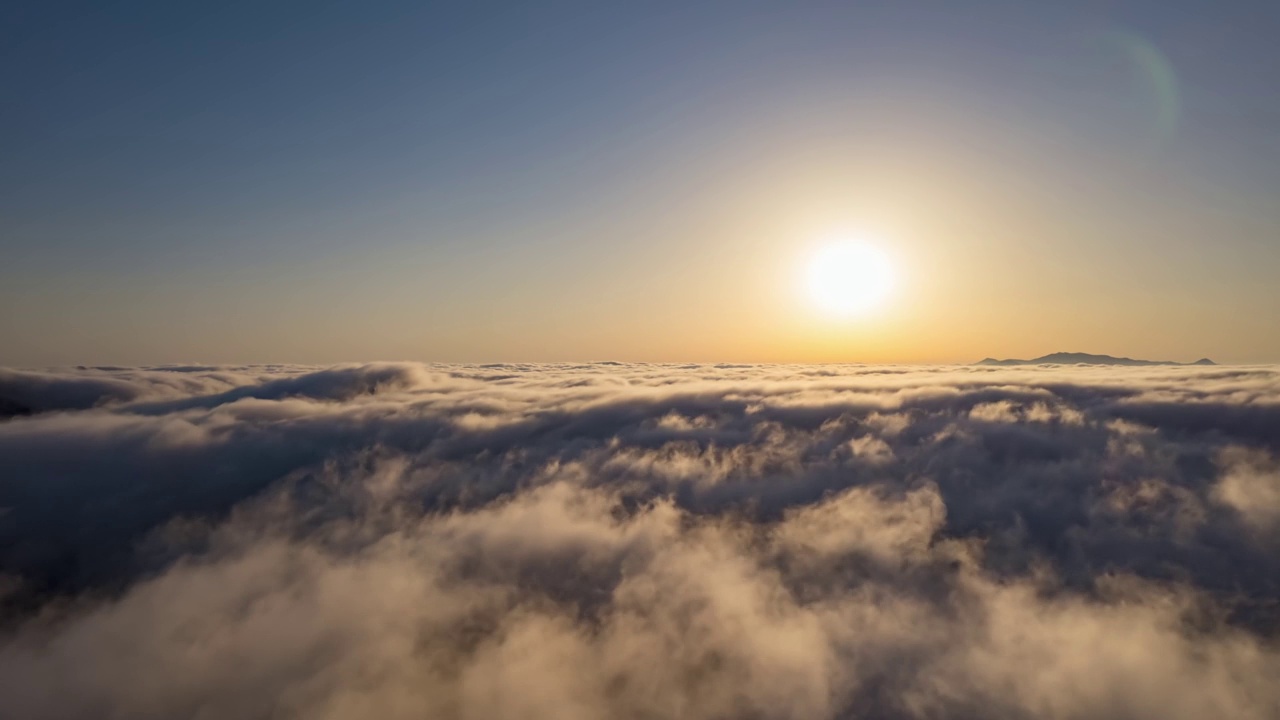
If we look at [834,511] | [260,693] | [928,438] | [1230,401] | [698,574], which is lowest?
[260,693]

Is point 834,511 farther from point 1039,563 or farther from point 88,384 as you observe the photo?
point 88,384

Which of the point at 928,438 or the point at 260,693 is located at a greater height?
the point at 928,438

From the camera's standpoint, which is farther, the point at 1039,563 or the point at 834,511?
the point at 834,511

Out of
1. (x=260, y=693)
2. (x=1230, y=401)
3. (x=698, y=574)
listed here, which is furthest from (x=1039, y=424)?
(x=260, y=693)

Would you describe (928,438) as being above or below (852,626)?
above

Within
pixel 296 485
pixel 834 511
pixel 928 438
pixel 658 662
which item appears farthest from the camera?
pixel 296 485

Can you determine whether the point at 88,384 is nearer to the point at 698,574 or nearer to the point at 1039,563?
the point at 698,574

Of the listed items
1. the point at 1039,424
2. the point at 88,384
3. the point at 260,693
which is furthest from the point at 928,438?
the point at 88,384

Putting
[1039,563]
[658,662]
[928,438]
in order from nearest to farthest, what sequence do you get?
[658,662] → [1039,563] → [928,438]

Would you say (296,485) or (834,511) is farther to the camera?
(296,485)

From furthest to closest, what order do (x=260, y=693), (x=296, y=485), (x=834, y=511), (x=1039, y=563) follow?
1. (x=296, y=485)
2. (x=834, y=511)
3. (x=1039, y=563)
4. (x=260, y=693)
